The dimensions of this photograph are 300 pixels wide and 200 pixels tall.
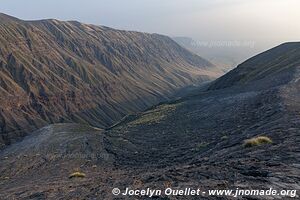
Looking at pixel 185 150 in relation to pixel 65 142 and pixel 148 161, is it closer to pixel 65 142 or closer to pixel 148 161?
pixel 148 161

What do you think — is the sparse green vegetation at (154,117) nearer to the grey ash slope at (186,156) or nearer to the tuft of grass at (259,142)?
the grey ash slope at (186,156)

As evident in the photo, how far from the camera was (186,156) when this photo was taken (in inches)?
1284

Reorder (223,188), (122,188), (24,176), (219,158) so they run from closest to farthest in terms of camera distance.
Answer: (223,188) < (122,188) < (219,158) < (24,176)

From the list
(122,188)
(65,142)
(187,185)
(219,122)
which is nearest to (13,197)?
(122,188)

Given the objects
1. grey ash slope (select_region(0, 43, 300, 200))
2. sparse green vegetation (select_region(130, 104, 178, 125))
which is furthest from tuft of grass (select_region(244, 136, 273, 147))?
sparse green vegetation (select_region(130, 104, 178, 125))

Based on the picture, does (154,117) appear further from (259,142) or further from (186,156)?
(259,142)

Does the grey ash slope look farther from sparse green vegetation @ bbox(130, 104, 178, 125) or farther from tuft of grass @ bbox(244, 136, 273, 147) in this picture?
sparse green vegetation @ bbox(130, 104, 178, 125)

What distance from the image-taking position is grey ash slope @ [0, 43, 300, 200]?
60.4ft

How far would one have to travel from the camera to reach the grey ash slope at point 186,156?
18422mm

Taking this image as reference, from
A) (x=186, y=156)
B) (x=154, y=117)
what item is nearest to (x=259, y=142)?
(x=186, y=156)

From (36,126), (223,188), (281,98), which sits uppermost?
(281,98)

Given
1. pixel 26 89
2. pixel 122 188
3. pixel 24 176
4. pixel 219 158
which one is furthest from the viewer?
pixel 26 89

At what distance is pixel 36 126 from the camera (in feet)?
544

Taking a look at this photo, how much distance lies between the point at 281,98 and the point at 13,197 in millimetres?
27997
